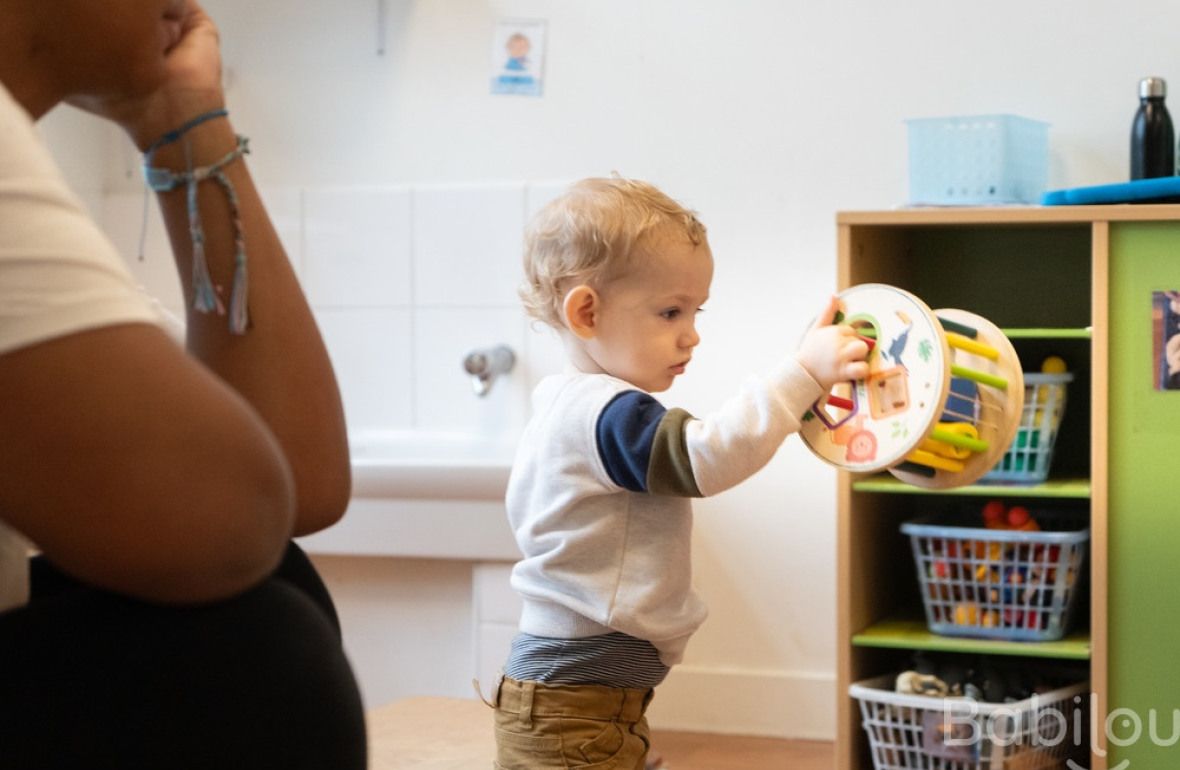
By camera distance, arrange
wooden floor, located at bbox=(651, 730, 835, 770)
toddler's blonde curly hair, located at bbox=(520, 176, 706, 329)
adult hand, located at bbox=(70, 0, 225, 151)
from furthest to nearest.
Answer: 1. wooden floor, located at bbox=(651, 730, 835, 770)
2. toddler's blonde curly hair, located at bbox=(520, 176, 706, 329)
3. adult hand, located at bbox=(70, 0, 225, 151)

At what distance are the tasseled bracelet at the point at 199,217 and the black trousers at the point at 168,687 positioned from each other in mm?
263

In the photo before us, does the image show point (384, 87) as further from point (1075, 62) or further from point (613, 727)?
point (613, 727)

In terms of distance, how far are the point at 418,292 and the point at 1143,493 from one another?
1603mm

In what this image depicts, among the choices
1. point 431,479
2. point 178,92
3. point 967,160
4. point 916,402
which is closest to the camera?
point 178,92

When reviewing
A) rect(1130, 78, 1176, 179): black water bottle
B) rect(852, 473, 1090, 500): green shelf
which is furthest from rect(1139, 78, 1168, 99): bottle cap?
rect(852, 473, 1090, 500): green shelf

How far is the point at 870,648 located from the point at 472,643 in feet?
2.50

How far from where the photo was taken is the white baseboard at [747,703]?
2.89 meters

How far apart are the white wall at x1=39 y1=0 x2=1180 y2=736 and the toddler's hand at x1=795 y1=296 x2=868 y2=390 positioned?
144 centimetres

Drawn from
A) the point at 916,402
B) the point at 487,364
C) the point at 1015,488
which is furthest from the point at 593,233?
the point at 487,364

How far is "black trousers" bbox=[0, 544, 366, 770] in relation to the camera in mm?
716

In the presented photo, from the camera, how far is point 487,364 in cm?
299

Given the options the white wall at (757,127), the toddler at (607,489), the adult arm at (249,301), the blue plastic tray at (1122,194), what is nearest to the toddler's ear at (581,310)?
the toddler at (607,489)

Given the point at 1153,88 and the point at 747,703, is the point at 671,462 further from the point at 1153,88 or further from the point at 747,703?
the point at 747,703

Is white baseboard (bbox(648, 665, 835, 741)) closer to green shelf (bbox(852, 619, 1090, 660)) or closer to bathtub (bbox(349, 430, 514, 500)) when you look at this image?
green shelf (bbox(852, 619, 1090, 660))
